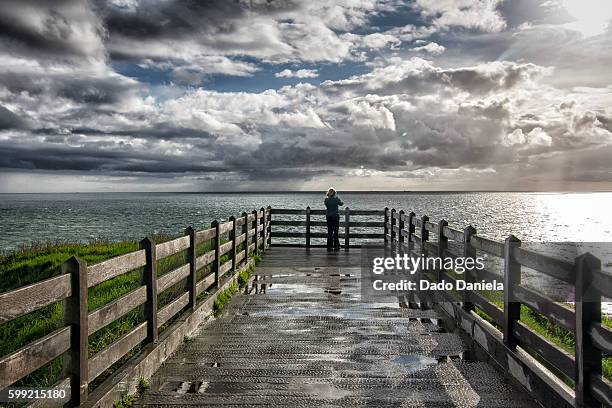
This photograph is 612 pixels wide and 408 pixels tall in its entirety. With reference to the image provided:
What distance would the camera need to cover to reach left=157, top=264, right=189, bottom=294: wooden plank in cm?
655

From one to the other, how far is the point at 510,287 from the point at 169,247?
4.02 meters

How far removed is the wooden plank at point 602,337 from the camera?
3876mm

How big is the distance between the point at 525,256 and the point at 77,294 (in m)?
4.16

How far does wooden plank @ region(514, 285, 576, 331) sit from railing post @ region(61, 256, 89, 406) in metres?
3.88

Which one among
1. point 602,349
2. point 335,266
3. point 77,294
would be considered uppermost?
point 77,294

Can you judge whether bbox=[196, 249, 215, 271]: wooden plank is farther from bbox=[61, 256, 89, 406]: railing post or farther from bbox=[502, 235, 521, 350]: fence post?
bbox=[502, 235, 521, 350]: fence post

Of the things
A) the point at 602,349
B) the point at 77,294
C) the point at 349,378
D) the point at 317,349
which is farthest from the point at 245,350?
the point at 602,349

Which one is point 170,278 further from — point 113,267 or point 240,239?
point 240,239

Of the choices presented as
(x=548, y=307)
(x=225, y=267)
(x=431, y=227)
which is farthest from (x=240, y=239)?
(x=548, y=307)

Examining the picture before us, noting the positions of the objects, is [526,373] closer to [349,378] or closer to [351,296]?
[349,378]

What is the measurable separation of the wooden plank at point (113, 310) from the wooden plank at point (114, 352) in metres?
0.23

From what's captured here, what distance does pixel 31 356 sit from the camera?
367 cm

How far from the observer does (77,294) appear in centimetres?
430

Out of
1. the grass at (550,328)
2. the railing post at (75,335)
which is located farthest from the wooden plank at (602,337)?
the railing post at (75,335)
